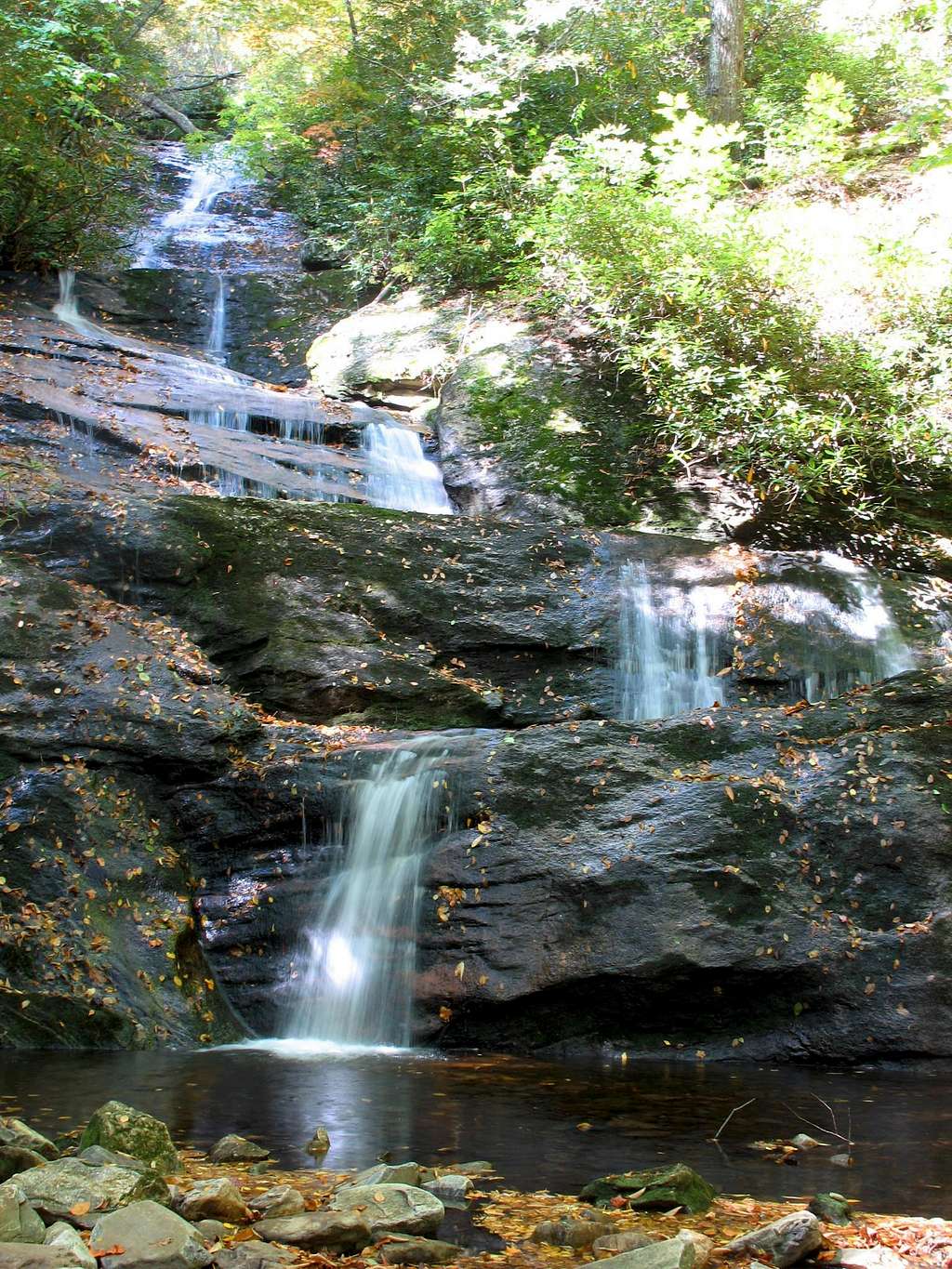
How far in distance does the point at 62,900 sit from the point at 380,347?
1036 cm

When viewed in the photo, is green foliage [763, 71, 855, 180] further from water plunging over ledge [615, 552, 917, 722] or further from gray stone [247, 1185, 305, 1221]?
gray stone [247, 1185, 305, 1221]

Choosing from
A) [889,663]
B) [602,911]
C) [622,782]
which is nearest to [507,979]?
[602,911]

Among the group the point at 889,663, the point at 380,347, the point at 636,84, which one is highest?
the point at 636,84

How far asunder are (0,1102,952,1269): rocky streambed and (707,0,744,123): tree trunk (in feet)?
53.5

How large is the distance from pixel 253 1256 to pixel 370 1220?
0.37m

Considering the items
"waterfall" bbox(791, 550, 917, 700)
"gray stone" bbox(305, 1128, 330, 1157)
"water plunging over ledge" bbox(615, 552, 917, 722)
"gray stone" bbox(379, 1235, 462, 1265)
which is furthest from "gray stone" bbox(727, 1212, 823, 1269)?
"waterfall" bbox(791, 550, 917, 700)

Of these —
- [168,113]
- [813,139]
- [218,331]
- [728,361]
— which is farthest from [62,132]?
[813,139]

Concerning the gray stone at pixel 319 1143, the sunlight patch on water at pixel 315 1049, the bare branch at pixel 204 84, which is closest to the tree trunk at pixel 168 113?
the bare branch at pixel 204 84

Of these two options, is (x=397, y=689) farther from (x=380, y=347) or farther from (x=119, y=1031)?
(x=380, y=347)

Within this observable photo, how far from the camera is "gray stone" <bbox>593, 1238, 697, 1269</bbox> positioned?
252cm

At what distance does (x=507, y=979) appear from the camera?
6.04 metres

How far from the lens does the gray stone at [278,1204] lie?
2957 mm

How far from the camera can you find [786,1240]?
9.06 feet

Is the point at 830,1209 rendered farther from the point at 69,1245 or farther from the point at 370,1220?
the point at 69,1245
